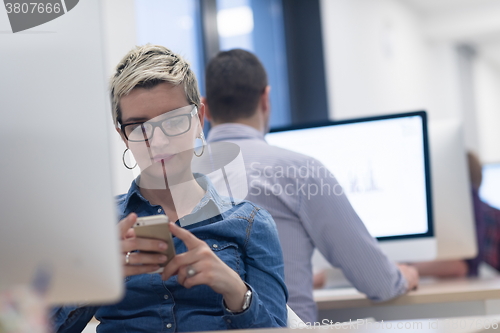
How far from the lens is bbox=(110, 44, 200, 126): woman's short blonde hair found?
1038 millimetres

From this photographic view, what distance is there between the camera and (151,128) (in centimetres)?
103

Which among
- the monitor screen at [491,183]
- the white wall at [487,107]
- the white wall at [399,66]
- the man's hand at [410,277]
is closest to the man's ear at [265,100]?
the man's hand at [410,277]

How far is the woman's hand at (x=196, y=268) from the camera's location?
2.64ft

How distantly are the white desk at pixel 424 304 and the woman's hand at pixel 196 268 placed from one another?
666 millimetres

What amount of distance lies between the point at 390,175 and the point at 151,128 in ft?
2.82

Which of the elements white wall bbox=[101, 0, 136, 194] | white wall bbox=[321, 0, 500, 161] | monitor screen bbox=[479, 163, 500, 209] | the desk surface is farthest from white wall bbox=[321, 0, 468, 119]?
the desk surface

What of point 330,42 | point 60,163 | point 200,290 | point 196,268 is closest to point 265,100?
point 200,290

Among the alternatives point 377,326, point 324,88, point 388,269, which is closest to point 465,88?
point 324,88

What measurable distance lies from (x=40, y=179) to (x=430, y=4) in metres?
5.40

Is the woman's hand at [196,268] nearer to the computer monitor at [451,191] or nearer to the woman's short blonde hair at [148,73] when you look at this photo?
the woman's short blonde hair at [148,73]

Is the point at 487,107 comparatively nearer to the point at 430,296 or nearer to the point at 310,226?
the point at 430,296

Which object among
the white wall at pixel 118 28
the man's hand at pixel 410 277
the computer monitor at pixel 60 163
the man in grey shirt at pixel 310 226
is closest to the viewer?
the computer monitor at pixel 60 163

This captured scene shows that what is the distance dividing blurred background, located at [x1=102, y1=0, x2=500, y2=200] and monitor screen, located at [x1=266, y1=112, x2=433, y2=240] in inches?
22.1

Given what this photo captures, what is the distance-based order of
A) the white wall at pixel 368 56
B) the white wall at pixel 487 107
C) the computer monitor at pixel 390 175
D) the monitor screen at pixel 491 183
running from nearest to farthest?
1. the computer monitor at pixel 390 175
2. the monitor screen at pixel 491 183
3. the white wall at pixel 368 56
4. the white wall at pixel 487 107
